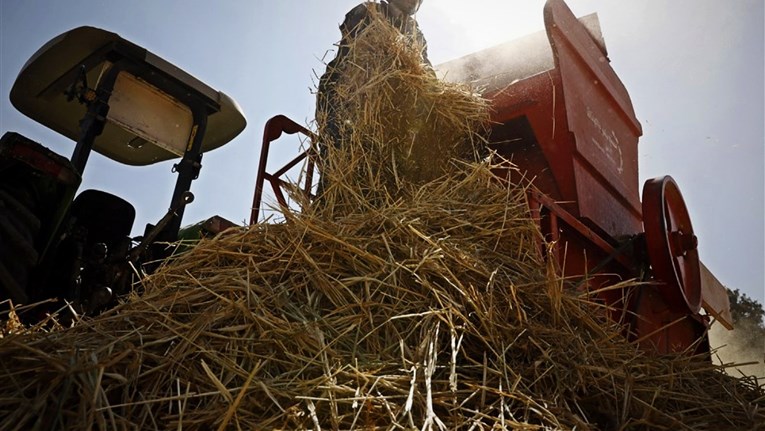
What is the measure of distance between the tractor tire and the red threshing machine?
1.21 m

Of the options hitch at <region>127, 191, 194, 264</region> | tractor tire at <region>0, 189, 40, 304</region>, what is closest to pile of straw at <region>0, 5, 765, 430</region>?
tractor tire at <region>0, 189, 40, 304</region>

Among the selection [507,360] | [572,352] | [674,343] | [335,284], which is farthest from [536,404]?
[674,343]

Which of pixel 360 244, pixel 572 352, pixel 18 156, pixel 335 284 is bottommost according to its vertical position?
pixel 572 352

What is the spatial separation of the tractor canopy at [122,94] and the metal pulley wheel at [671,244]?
91.9 inches

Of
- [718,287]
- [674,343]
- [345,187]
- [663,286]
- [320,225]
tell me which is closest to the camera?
[320,225]

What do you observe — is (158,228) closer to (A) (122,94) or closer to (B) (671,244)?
(A) (122,94)


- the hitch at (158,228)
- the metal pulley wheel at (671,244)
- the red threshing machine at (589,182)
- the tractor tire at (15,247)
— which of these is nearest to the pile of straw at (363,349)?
the tractor tire at (15,247)

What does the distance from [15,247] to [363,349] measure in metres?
1.08

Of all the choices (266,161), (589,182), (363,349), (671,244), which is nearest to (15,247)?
(363,349)

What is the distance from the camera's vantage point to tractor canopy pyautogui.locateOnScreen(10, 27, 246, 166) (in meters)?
2.54

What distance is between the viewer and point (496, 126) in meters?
3.08

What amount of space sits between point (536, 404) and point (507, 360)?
0.20m

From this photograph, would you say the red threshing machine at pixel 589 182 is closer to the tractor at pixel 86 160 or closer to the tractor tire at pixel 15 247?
the tractor at pixel 86 160

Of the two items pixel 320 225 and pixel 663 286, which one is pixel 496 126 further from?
pixel 320 225
